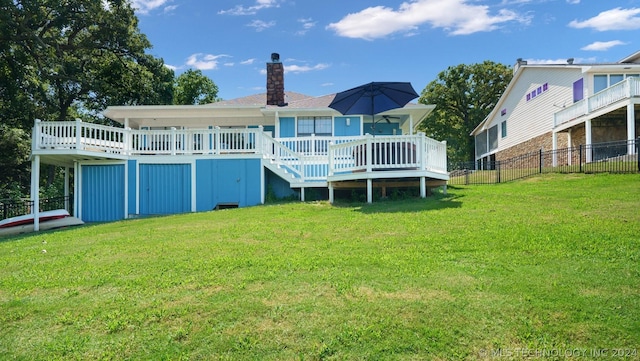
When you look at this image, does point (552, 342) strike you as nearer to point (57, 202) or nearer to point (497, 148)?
point (57, 202)

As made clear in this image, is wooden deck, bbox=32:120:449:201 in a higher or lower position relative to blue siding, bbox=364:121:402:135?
lower

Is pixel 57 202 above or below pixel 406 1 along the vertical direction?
below

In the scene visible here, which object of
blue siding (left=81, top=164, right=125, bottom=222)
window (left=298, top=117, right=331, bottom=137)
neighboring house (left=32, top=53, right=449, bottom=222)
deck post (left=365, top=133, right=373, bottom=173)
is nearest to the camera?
deck post (left=365, top=133, right=373, bottom=173)

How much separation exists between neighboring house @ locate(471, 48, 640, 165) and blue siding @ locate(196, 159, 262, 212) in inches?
551

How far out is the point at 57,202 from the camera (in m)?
14.8

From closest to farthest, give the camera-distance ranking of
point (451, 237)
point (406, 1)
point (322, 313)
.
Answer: point (322, 313)
point (451, 237)
point (406, 1)

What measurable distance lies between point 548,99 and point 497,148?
7892 millimetres

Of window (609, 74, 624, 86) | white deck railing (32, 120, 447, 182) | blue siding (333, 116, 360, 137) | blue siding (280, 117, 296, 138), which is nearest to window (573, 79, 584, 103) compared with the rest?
window (609, 74, 624, 86)

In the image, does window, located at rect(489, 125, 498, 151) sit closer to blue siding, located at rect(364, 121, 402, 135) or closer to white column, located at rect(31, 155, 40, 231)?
blue siding, located at rect(364, 121, 402, 135)

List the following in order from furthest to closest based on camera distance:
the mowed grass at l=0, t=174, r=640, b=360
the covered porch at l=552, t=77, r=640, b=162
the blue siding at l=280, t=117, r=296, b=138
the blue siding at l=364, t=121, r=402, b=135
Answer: the blue siding at l=364, t=121, r=402, b=135
the blue siding at l=280, t=117, r=296, b=138
the covered porch at l=552, t=77, r=640, b=162
the mowed grass at l=0, t=174, r=640, b=360

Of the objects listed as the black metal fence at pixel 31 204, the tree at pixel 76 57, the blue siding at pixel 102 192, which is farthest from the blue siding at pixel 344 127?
the tree at pixel 76 57

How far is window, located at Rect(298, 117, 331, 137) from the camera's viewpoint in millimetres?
17422

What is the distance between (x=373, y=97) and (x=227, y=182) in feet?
17.2

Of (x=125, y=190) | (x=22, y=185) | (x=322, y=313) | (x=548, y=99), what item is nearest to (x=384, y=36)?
(x=548, y=99)
